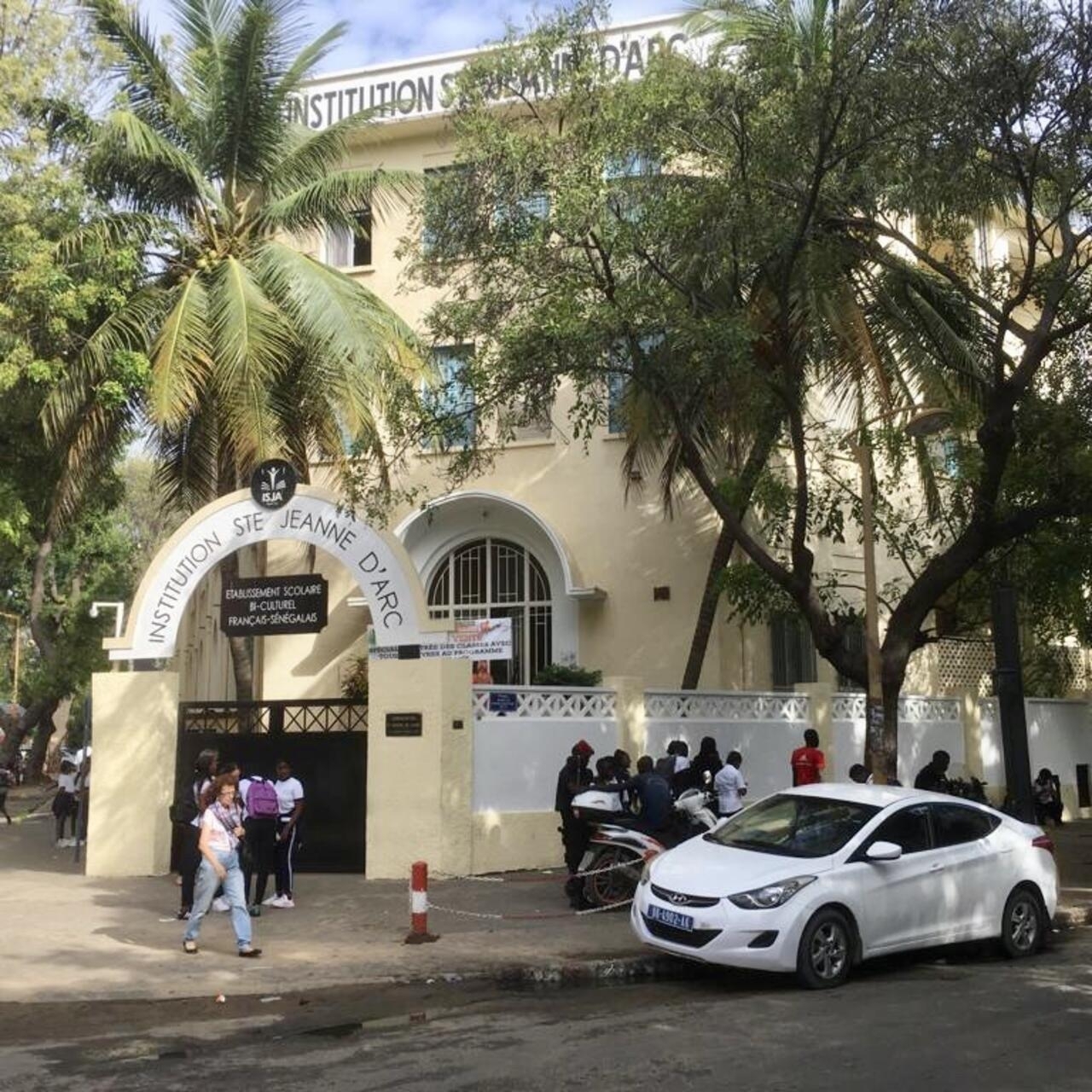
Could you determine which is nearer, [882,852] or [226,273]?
[882,852]

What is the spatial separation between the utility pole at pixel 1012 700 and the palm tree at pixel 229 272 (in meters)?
7.91

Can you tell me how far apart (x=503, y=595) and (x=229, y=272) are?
738 centimetres

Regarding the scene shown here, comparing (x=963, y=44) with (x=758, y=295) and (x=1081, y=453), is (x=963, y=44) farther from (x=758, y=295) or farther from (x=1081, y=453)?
(x=1081, y=453)

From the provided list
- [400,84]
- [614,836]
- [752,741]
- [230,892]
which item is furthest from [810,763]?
[400,84]

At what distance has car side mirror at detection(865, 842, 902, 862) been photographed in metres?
9.36

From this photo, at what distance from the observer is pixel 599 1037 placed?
753 cm

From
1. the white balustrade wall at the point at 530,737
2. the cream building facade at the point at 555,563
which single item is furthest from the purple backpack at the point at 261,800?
the cream building facade at the point at 555,563

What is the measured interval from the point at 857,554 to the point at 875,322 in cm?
607

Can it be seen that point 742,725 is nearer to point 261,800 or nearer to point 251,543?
point 251,543

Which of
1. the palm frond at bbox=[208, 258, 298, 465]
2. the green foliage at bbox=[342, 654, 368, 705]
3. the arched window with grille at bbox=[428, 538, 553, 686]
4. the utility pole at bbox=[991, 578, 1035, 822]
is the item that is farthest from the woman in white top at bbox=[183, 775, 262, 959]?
the arched window with grille at bbox=[428, 538, 553, 686]

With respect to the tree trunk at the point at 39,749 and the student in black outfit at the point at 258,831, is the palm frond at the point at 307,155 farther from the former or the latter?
the tree trunk at the point at 39,749

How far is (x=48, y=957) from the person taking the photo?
10.2 metres

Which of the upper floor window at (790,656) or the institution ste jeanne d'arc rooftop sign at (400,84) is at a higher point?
the institution ste jeanne d'arc rooftop sign at (400,84)

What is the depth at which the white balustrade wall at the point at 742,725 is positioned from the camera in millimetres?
16484
